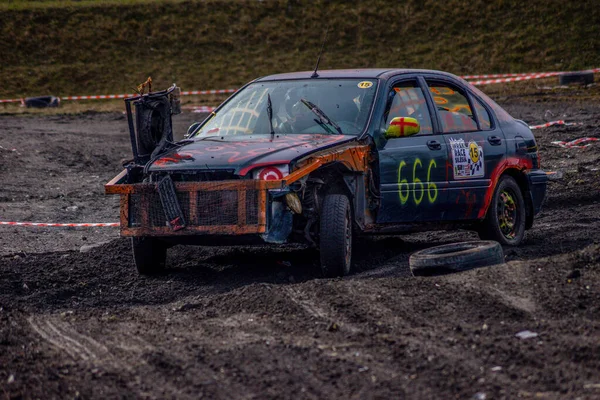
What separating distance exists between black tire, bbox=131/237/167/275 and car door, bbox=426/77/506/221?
106 inches

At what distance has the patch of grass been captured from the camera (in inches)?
1426

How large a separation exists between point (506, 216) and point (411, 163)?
1620mm

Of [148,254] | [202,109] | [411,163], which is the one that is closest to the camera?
[148,254]

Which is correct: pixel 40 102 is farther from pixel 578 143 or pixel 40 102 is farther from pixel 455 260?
pixel 455 260

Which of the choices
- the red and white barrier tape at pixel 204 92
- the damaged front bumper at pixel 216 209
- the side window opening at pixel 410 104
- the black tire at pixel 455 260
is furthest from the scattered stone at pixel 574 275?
the red and white barrier tape at pixel 204 92

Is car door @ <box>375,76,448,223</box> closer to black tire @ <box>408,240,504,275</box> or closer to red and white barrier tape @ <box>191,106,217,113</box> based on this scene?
black tire @ <box>408,240,504,275</box>

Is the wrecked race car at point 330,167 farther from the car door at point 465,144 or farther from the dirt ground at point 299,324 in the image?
the dirt ground at point 299,324

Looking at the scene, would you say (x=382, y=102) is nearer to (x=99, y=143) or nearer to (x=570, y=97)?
(x=99, y=143)

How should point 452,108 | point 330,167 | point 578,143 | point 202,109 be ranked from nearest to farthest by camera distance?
point 330,167
point 452,108
point 578,143
point 202,109

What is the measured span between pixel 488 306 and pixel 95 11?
38786 mm

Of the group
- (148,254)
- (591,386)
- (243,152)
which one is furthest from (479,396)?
(148,254)

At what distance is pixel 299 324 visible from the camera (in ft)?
20.9

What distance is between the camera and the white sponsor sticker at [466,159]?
925 cm

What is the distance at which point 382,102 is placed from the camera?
8.79 metres
